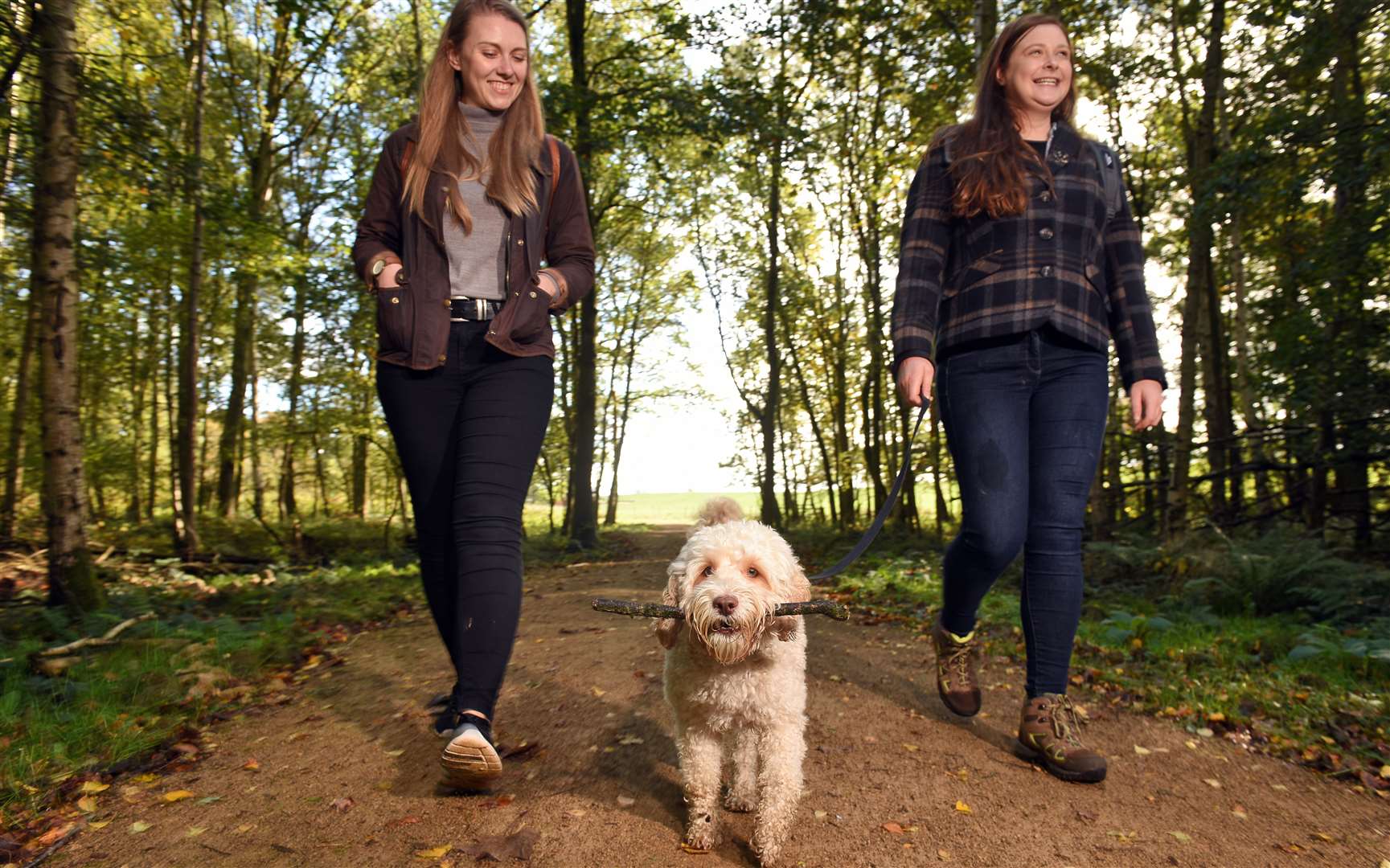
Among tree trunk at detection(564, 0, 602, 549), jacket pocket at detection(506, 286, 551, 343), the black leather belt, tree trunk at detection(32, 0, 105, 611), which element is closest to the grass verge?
jacket pocket at detection(506, 286, 551, 343)

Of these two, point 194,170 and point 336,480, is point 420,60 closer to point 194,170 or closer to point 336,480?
point 194,170

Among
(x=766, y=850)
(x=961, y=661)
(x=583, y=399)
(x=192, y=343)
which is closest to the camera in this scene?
(x=766, y=850)

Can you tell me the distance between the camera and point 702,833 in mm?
2484

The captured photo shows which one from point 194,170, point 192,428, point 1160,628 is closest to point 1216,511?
point 1160,628

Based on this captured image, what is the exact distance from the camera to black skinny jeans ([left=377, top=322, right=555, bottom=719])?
9.21ft

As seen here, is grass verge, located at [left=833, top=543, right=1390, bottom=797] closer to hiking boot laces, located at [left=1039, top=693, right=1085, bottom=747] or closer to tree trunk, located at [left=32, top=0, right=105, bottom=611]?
hiking boot laces, located at [left=1039, top=693, right=1085, bottom=747]

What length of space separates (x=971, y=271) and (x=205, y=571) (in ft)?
35.7

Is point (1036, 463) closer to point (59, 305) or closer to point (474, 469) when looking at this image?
point (474, 469)

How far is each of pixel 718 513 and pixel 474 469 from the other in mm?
953

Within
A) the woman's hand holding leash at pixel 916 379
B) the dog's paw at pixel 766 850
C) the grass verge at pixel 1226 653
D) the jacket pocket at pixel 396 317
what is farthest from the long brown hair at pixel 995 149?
the grass verge at pixel 1226 653

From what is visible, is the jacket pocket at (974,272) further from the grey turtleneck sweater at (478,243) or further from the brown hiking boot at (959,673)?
the grey turtleneck sweater at (478,243)

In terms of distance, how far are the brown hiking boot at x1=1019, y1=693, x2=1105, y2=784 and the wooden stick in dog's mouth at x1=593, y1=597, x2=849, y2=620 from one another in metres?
1.22

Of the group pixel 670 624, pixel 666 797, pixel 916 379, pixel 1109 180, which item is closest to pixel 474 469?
pixel 670 624

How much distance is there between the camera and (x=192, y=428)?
12.1 metres
